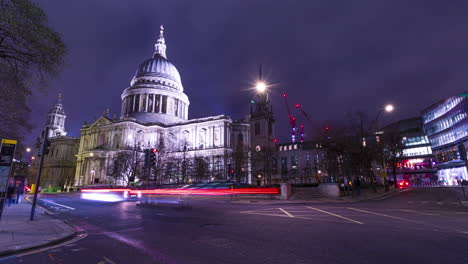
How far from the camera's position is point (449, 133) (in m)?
65.9

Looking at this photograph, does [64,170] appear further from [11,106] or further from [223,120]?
[11,106]

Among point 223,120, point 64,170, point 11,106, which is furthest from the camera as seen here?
point 64,170

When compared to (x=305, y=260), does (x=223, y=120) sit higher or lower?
higher

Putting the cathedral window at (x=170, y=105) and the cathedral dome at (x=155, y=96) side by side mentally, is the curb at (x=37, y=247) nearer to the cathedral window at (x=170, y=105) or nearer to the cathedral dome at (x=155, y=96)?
the cathedral dome at (x=155, y=96)

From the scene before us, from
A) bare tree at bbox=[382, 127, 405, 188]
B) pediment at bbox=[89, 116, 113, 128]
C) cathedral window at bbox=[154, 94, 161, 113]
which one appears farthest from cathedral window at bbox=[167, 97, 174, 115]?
bare tree at bbox=[382, 127, 405, 188]

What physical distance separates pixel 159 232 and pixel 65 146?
10957 centimetres

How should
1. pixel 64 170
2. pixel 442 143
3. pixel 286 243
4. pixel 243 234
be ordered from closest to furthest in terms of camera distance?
1. pixel 286 243
2. pixel 243 234
3. pixel 442 143
4. pixel 64 170

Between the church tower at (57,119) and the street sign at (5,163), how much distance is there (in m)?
130

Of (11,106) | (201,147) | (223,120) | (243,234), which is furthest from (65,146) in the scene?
(243,234)

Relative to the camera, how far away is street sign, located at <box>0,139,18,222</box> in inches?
342

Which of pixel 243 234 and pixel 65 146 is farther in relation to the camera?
pixel 65 146

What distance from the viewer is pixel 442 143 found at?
70.3 metres

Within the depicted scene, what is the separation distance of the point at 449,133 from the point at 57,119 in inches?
6107

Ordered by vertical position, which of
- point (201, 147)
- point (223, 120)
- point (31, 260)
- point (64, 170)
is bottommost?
point (31, 260)
